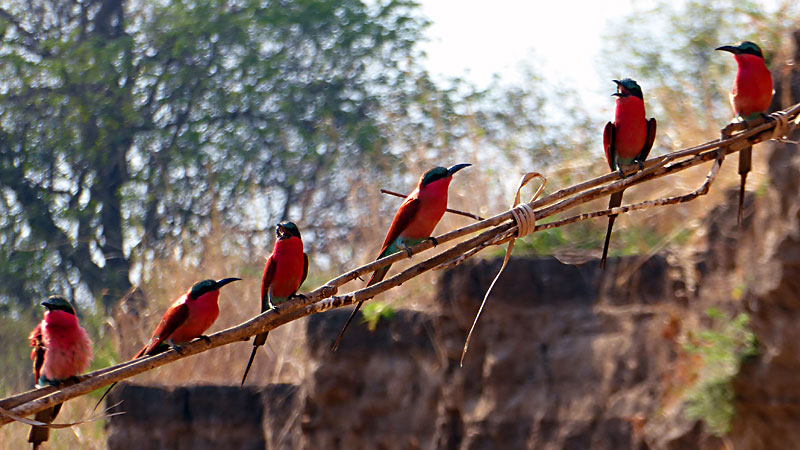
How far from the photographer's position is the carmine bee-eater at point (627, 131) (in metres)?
3.62

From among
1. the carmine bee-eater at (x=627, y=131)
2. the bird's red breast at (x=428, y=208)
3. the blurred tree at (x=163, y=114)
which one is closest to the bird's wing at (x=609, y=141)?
the carmine bee-eater at (x=627, y=131)

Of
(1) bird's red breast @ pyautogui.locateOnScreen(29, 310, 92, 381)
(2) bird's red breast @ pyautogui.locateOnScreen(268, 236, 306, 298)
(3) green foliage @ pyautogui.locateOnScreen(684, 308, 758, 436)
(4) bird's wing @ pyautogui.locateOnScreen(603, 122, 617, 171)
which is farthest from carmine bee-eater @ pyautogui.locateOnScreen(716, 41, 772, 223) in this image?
(3) green foliage @ pyautogui.locateOnScreen(684, 308, 758, 436)

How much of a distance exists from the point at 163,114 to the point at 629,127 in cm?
1518


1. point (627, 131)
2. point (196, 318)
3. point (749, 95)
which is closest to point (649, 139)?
point (627, 131)

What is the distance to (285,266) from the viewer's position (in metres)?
3.50

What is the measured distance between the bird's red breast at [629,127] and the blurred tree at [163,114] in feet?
42.5

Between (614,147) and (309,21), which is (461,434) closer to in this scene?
(614,147)

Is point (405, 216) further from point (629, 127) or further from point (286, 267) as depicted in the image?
point (629, 127)

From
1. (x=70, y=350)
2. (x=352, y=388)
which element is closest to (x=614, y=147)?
(x=70, y=350)

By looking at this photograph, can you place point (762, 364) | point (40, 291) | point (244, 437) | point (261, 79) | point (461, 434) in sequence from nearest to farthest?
point (762, 364), point (461, 434), point (244, 437), point (40, 291), point (261, 79)

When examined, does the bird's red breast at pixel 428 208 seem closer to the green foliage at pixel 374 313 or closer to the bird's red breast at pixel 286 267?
the bird's red breast at pixel 286 267

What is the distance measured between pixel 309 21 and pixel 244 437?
10.9 m

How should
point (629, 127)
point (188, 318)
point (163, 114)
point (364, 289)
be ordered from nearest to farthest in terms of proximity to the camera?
point (364, 289) < point (188, 318) < point (629, 127) < point (163, 114)

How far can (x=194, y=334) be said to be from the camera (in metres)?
3.49
